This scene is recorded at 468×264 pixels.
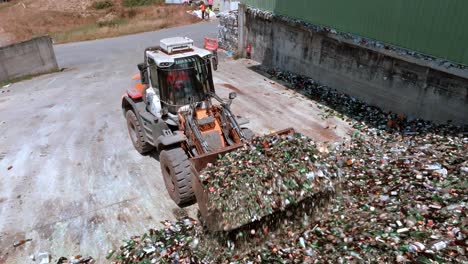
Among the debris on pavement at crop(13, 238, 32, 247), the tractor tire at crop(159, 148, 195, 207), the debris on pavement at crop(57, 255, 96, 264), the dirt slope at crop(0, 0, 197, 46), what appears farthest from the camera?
the dirt slope at crop(0, 0, 197, 46)

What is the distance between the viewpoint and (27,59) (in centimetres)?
1623

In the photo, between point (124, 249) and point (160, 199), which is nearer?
point (124, 249)

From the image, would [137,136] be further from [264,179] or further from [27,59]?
[27,59]

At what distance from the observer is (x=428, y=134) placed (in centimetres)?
861

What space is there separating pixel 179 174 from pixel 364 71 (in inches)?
295

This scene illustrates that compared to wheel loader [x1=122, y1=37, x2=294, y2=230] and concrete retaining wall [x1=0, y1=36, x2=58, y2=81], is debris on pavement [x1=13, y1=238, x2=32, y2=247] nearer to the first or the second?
wheel loader [x1=122, y1=37, x2=294, y2=230]

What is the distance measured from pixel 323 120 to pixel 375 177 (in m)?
4.00

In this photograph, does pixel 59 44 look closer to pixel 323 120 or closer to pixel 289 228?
pixel 323 120

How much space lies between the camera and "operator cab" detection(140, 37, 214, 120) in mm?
7098

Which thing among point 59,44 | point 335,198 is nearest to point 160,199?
point 335,198

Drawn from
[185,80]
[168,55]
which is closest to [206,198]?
[185,80]

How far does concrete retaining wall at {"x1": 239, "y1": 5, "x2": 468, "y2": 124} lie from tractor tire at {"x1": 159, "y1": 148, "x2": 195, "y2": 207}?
268 inches

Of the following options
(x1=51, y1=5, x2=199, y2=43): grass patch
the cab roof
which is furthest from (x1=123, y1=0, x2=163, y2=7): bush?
the cab roof

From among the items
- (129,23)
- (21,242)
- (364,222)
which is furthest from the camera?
(129,23)
